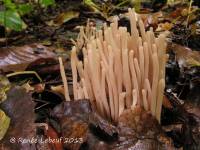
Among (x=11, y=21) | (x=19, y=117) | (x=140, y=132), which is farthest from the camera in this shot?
→ (x=11, y=21)

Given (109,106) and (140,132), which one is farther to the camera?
(109,106)

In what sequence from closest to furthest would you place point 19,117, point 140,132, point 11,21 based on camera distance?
point 140,132 < point 19,117 < point 11,21

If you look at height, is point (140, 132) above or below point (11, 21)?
below

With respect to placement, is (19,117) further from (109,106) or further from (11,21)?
(11,21)

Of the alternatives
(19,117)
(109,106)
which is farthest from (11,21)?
(109,106)

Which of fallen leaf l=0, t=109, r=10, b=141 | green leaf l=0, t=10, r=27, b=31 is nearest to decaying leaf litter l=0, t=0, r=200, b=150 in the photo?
fallen leaf l=0, t=109, r=10, b=141

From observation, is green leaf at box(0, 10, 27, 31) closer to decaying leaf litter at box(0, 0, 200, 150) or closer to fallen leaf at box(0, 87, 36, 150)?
decaying leaf litter at box(0, 0, 200, 150)

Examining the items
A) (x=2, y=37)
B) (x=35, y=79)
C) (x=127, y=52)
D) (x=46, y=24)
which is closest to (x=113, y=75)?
(x=127, y=52)

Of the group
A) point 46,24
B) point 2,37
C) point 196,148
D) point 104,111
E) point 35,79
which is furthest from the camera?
point 46,24

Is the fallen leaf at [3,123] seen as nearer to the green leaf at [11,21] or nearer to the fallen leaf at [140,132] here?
the fallen leaf at [140,132]

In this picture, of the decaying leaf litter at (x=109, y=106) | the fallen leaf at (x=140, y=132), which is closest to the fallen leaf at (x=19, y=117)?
the decaying leaf litter at (x=109, y=106)

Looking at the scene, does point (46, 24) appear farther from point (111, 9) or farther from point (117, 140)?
point (117, 140)
